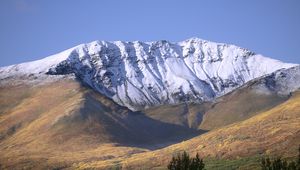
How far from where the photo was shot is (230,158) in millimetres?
138000

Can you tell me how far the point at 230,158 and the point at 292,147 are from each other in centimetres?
1528

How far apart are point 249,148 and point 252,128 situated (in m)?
23.0

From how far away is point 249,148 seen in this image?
467 ft

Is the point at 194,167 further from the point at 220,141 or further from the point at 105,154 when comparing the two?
the point at 105,154

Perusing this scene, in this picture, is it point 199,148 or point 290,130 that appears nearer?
point 290,130

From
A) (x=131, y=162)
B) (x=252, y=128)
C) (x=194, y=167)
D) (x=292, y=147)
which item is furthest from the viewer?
(x=252, y=128)

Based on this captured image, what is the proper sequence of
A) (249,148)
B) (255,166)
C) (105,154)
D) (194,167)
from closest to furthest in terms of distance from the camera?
(194,167), (255,166), (249,148), (105,154)

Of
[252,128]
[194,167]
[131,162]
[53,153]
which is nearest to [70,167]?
[131,162]

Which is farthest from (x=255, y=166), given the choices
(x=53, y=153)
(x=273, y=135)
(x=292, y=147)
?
(x=53, y=153)

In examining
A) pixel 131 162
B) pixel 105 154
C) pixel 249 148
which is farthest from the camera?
pixel 105 154

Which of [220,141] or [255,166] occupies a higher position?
[220,141]

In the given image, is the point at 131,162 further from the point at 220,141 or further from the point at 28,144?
the point at 28,144

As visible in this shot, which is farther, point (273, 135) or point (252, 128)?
point (252, 128)

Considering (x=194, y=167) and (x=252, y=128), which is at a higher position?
(x=252, y=128)
